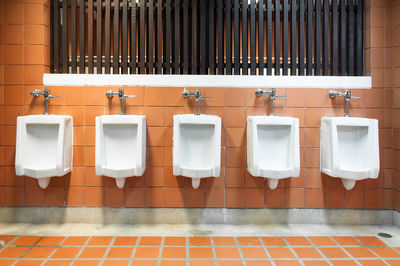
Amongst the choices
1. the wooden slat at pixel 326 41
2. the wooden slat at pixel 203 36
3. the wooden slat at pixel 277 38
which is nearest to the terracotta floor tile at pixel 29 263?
the wooden slat at pixel 203 36

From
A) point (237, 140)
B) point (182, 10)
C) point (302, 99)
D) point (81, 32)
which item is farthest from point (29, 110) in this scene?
point (302, 99)

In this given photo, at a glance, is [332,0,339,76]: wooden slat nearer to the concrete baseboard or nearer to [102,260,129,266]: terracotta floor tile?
the concrete baseboard

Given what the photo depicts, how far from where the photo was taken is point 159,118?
2.81 meters

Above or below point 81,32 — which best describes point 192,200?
below

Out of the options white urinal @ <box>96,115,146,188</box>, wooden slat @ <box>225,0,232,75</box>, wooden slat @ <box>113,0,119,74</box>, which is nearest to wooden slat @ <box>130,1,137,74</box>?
wooden slat @ <box>113,0,119,74</box>

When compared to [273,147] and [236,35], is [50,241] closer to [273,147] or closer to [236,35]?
[273,147]

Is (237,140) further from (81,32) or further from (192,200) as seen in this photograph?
(81,32)

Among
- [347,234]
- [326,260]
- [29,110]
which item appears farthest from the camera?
[29,110]

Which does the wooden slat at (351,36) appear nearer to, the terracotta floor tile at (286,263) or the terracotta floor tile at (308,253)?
the terracotta floor tile at (308,253)

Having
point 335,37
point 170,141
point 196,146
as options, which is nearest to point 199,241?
point 196,146

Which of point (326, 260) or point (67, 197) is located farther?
point (67, 197)

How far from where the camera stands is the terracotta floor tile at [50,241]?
7.77 ft

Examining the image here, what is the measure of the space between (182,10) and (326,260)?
2.50m

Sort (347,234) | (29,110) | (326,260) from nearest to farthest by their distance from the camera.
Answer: (326,260) < (347,234) < (29,110)
